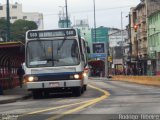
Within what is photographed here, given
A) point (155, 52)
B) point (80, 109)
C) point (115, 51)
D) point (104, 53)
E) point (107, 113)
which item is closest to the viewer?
point (107, 113)

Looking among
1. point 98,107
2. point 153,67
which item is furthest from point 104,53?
point 98,107

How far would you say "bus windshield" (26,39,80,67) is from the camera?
29.0m

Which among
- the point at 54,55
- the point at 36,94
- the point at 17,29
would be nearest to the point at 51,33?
the point at 54,55

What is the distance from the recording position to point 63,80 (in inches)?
1140

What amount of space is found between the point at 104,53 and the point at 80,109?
90.0 m

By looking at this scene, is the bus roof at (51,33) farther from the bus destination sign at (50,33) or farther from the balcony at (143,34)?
the balcony at (143,34)

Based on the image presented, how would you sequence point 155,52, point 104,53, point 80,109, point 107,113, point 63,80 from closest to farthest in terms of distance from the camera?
point 107,113 → point 80,109 → point 63,80 → point 155,52 → point 104,53

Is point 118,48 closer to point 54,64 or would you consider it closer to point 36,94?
point 36,94

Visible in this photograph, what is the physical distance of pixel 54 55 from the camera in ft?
95.1

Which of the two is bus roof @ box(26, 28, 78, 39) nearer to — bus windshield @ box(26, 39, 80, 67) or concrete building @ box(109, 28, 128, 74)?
bus windshield @ box(26, 39, 80, 67)

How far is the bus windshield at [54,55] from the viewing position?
2900 cm

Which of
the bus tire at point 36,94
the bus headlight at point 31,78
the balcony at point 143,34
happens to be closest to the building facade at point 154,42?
the balcony at point 143,34

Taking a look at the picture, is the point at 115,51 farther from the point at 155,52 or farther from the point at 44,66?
the point at 44,66

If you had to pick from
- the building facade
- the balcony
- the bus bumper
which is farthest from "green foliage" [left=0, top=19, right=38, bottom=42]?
the bus bumper
